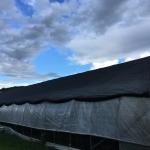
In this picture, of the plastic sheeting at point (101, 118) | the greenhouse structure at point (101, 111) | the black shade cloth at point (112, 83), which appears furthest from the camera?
the black shade cloth at point (112, 83)

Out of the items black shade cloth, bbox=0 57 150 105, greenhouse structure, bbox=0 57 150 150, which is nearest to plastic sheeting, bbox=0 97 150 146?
greenhouse structure, bbox=0 57 150 150

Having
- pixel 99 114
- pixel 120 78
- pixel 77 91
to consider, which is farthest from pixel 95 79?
pixel 99 114

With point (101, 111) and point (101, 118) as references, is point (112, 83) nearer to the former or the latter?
point (101, 111)

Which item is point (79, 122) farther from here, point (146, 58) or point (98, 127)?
point (146, 58)

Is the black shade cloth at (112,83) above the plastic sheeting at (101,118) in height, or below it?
above

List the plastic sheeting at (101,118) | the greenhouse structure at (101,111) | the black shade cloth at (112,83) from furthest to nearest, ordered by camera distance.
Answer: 1. the black shade cloth at (112,83)
2. the greenhouse structure at (101,111)
3. the plastic sheeting at (101,118)

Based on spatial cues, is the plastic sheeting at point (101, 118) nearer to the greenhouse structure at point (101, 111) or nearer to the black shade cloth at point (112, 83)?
the greenhouse structure at point (101, 111)

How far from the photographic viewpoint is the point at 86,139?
12.7m

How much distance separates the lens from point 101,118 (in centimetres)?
1065

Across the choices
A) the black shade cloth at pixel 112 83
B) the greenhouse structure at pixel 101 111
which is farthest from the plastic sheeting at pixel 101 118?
the black shade cloth at pixel 112 83

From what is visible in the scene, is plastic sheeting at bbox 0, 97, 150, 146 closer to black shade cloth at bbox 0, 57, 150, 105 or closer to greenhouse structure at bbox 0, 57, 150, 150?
greenhouse structure at bbox 0, 57, 150, 150

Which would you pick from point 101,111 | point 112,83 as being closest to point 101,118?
point 101,111

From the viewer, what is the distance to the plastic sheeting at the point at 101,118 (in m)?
8.99

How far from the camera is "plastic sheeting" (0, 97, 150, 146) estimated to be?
899 cm
